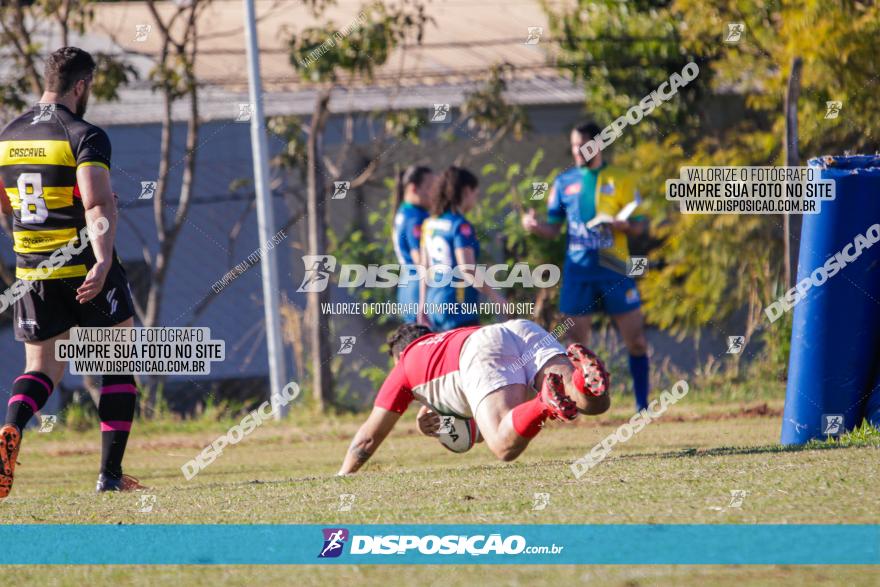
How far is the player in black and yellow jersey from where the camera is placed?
6539 mm

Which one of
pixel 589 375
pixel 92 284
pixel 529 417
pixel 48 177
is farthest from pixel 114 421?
pixel 589 375

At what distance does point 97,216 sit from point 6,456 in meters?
1.27

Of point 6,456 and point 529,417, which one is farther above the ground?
A: point 529,417

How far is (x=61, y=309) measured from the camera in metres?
6.63

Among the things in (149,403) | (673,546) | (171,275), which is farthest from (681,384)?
(673,546)

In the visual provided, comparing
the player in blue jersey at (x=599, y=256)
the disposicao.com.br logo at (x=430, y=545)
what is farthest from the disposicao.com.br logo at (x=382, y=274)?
the disposicao.com.br logo at (x=430, y=545)

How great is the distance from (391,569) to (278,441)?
19.4ft

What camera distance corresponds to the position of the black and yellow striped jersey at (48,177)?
21.5 ft

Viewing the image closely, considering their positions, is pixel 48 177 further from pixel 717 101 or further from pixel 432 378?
pixel 717 101

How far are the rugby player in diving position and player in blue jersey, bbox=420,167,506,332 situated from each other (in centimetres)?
165

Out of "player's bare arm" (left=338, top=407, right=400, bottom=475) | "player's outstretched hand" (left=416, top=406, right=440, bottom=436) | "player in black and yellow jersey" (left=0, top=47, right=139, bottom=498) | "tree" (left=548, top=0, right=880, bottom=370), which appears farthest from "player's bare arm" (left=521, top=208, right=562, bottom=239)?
"player in black and yellow jersey" (left=0, top=47, right=139, bottom=498)

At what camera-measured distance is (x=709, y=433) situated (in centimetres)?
857

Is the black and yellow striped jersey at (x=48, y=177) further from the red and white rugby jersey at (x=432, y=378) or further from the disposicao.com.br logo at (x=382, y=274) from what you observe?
the disposicao.com.br logo at (x=382, y=274)

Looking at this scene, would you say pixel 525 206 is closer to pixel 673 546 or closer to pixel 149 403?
pixel 149 403
